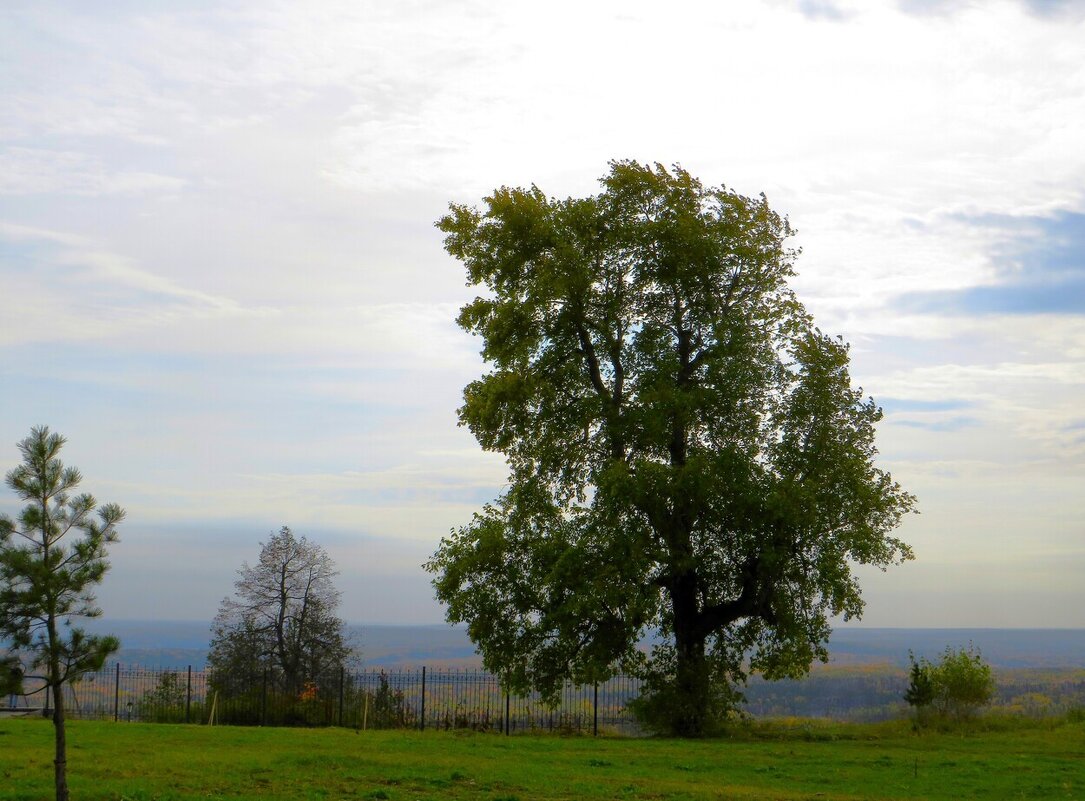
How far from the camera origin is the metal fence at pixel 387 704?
35062 millimetres

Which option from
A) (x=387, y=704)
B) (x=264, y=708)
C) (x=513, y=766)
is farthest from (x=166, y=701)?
(x=513, y=766)

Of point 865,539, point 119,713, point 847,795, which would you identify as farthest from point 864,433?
point 119,713

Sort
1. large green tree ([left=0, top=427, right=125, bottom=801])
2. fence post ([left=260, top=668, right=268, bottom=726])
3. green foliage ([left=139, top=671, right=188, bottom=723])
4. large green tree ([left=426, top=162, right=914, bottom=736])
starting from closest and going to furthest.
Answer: large green tree ([left=0, top=427, right=125, bottom=801]), large green tree ([left=426, top=162, right=914, bottom=736]), fence post ([left=260, top=668, right=268, bottom=726]), green foliage ([left=139, top=671, right=188, bottom=723])

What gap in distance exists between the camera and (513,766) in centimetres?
2134

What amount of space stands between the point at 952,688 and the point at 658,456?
12909 millimetres

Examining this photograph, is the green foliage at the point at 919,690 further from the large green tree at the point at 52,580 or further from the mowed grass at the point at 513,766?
the large green tree at the point at 52,580

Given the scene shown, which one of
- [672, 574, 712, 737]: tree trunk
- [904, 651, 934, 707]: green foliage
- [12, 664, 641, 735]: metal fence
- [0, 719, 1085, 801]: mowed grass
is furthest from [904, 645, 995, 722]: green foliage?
[12, 664, 641, 735]: metal fence

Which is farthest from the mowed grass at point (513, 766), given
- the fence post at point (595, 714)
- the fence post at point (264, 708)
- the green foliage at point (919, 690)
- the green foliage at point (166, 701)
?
the green foliage at point (166, 701)

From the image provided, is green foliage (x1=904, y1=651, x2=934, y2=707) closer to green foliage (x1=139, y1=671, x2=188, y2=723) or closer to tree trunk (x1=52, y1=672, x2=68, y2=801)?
green foliage (x1=139, y1=671, x2=188, y2=723)

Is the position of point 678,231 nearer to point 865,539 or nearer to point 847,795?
point 865,539

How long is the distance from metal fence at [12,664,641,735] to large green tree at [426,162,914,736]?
2.82 m

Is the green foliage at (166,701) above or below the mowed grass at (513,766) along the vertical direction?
below

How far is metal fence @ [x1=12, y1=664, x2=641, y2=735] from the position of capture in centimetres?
3506

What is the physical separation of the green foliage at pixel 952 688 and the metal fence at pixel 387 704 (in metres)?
9.31
